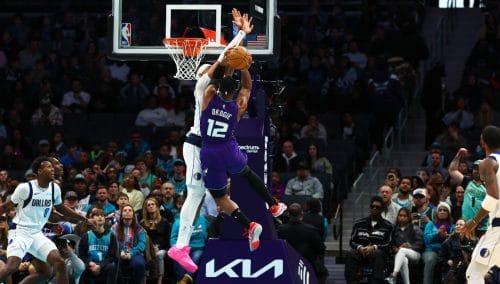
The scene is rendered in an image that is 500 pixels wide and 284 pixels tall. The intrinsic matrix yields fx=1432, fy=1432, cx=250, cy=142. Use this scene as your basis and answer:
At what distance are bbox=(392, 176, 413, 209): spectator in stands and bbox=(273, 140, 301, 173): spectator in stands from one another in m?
2.77

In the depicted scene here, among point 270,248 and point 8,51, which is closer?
point 270,248

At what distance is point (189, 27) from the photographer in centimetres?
1802

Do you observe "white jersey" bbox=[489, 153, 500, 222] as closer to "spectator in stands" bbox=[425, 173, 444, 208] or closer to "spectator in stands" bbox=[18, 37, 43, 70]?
"spectator in stands" bbox=[425, 173, 444, 208]

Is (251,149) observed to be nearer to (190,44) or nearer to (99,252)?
(190,44)

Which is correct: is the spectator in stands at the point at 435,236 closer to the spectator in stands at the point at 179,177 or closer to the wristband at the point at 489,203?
the spectator in stands at the point at 179,177

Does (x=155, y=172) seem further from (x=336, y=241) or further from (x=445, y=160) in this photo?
(x=445, y=160)

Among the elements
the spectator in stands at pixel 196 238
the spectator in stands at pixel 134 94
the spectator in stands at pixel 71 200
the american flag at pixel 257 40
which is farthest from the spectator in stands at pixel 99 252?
the spectator in stands at pixel 134 94

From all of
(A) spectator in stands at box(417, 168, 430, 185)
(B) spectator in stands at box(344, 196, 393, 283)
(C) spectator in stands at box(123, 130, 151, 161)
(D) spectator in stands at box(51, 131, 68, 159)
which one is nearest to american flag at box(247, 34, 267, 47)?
(B) spectator in stands at box(344, 196, 393, 283)

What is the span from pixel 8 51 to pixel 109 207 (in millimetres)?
8936

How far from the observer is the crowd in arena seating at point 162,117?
22.5 meters

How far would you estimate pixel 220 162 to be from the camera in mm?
→ 16562

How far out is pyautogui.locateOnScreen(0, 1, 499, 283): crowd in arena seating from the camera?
22.5 m

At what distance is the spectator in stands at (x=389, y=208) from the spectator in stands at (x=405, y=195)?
24cm

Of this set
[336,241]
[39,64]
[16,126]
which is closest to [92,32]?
[39,64]
